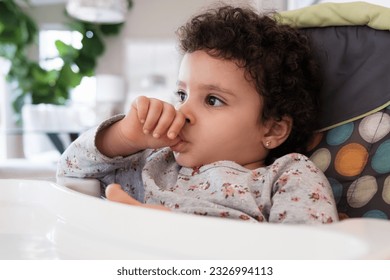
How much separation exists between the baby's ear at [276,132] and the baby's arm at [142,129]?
0.21 metres

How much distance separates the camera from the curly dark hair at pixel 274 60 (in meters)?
1.04

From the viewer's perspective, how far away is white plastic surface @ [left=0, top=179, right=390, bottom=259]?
0.44m

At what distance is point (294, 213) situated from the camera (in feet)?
2.58

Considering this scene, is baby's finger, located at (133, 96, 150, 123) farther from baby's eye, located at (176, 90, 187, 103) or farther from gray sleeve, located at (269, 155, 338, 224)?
gray sleeve, located at (269, 155, 338, 224)

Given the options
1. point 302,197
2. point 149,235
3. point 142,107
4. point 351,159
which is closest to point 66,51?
point 142,107

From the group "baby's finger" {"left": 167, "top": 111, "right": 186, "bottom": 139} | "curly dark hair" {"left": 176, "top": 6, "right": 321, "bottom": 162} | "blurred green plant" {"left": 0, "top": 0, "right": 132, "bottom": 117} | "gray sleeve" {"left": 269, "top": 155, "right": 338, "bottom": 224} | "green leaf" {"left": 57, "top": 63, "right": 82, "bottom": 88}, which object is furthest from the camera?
"green leaf" {"left": 57, "top": 63, "right": 82, "bottom": 88}

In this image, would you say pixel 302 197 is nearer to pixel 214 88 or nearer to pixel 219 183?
pixel 219 183

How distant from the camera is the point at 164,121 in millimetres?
928

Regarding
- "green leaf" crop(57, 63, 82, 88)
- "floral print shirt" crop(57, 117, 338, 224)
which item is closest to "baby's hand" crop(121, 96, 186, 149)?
"floral print shirt" crop(57, 117, 338, 224)

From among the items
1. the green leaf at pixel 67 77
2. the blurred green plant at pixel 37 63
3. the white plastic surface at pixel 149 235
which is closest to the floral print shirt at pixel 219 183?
the white plastic surface at pixel 149 235

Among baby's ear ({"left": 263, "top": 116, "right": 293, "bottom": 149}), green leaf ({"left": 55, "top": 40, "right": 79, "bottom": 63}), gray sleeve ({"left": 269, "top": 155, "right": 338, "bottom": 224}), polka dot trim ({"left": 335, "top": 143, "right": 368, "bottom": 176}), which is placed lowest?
gray sleeve ({"left": 269, "top": 155, "right": 338, "bottom": 224})

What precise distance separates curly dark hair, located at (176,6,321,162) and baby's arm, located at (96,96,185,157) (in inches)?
7.2

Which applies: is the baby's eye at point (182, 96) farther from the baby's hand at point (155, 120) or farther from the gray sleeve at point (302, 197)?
the gray sleeve at point (302, 197)
